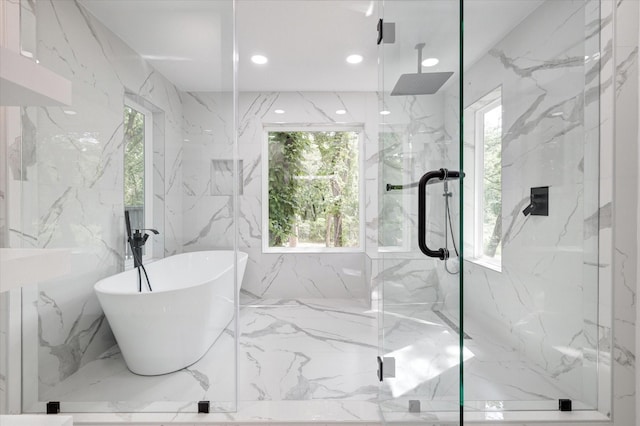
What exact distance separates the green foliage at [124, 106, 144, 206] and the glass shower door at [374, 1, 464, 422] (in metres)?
1.24

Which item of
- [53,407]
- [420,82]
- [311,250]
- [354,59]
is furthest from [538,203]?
[53,407]

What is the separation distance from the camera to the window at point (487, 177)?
2504 millimetres

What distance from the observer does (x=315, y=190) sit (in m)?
4.44

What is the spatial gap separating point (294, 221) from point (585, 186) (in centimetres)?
316

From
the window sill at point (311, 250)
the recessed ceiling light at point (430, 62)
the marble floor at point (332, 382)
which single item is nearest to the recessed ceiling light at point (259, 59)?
the window sill at point (311, 250)

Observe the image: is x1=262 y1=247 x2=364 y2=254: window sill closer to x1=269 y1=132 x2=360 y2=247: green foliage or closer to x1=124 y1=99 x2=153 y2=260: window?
x1=269 y1=132 x2=360 y2=247: green foliage

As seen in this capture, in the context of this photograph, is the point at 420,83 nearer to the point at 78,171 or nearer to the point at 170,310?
the point at 170,310

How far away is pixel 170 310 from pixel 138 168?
74cm

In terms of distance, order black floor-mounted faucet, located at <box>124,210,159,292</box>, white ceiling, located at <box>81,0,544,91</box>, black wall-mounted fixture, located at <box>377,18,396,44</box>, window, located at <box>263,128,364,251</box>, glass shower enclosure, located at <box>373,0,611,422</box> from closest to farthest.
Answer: glass shower enclosure, located at <box>373,0,611,422</box>
white ceiling, located at <box>81,0,544,91</box>
black wall-mounted fixture, located at <box>377,18,396,44</box>
black floor-mounted faucet, located at <box>124,210,159,292</box>
window, located at <box>263,128,364,251</box>

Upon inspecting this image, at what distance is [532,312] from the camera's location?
2.16 m

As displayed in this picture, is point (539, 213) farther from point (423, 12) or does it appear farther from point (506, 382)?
point (423, 12)

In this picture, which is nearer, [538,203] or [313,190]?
[538,203]

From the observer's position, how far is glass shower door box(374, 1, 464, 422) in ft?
3.31

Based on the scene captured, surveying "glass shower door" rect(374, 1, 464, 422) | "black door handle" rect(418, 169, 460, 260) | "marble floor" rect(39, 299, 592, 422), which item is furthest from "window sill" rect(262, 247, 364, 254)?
"black door handle" rect(418, 169, 460, 260)
